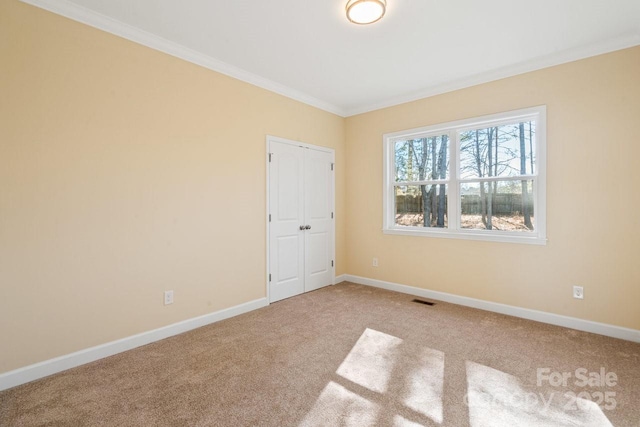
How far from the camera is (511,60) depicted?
3104 mm

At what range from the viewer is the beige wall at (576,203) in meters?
2.71

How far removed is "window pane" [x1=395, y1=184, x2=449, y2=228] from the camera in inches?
156

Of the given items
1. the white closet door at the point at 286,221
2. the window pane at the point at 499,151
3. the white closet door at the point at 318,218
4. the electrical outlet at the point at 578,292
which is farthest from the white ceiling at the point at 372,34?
the electrical outlet at the point at 578,292

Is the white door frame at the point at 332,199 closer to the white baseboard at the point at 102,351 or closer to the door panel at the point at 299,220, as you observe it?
the door panel at the point at 299,220

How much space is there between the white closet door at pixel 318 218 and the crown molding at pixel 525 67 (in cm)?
121

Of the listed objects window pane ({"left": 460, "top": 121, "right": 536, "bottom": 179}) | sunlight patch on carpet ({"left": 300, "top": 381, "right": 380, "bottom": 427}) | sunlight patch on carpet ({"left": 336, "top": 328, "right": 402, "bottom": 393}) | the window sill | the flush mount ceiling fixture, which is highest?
the flush mount ceiling fixture

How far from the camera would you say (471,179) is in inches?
144

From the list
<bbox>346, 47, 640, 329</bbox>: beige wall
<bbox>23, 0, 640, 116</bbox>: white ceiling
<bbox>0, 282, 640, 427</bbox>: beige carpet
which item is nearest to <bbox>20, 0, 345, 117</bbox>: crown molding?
<bbox>23, 0, 640, 116</bbox>: white ceiling

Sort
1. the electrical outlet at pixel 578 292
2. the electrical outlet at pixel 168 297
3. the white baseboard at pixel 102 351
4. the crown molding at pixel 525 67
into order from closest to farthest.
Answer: the white baseboard at pixel 102 351 < the crown molding at pixel 525 67 < the electrical outlet at pixel 168 297 < the electrical outlet at pixel 578 292

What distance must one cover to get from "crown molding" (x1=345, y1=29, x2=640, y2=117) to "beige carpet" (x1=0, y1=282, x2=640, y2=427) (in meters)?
2.64

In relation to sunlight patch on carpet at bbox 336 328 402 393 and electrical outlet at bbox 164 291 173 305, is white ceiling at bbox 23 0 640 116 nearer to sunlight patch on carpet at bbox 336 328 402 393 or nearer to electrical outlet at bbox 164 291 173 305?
electrical outlet at bbox 164 291 173 305

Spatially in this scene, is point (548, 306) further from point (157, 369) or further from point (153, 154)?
point (153, 154)

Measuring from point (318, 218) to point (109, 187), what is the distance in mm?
2597

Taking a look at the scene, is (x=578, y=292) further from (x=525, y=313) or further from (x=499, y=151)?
(x=499, y=151)
